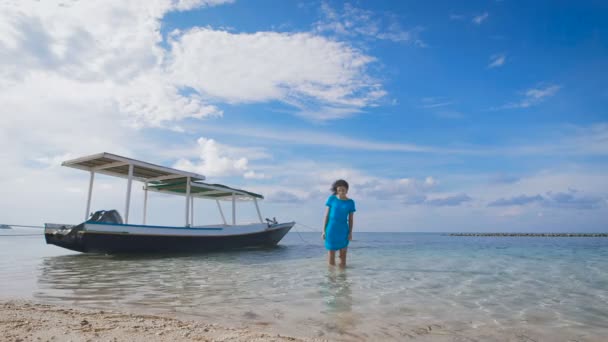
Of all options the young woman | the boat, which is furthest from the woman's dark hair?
the boat

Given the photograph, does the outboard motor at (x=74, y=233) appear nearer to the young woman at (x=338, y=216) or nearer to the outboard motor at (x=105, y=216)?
the outboard motor at (x=105, y=216)

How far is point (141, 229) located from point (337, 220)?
916 centimetres

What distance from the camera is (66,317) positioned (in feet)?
12.4

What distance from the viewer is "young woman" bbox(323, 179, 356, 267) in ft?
24.8

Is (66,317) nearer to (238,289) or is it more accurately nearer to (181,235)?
(238,289)

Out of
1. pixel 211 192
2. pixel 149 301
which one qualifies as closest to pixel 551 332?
pixel 149 301

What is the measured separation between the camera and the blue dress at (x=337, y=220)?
757cm

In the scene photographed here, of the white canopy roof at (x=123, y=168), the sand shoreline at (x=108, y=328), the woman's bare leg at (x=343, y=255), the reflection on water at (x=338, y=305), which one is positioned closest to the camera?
the sand shoreline at (x=108, y=328)

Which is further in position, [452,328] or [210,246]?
[210,246]

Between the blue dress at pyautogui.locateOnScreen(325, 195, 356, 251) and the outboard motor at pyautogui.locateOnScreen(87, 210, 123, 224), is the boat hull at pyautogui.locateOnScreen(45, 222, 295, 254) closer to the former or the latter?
the outboard motor at pyautogui.locateOnScreen(87, 210, 123, 224)

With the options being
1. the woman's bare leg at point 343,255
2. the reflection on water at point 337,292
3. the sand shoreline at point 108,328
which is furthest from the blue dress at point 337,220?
the sand shoreline at point 108,328

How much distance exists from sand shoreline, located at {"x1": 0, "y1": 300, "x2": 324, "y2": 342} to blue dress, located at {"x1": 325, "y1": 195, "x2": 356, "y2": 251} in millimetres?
4167

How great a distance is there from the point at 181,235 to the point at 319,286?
→ 10.0m

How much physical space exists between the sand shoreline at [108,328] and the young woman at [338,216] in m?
4.18
